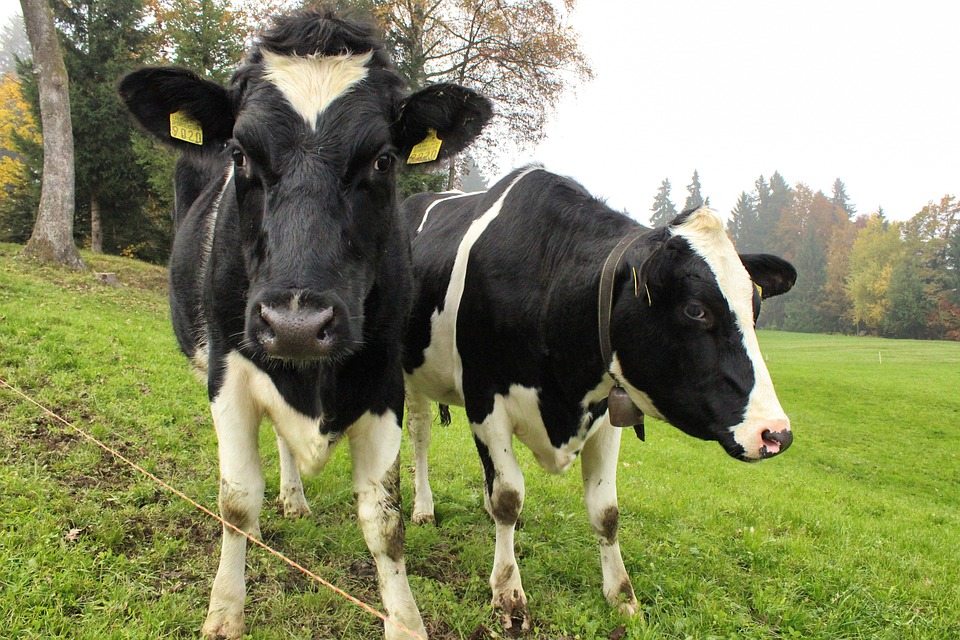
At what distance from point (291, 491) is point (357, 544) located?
2.21 ft

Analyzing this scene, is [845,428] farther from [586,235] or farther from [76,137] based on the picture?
[76,137]

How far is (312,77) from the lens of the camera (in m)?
2.57

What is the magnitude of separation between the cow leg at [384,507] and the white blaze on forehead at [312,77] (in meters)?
1.40

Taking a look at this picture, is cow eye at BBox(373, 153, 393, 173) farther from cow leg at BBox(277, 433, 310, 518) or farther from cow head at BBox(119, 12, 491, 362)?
cow leg at BBox(277, 433, 310, 518)

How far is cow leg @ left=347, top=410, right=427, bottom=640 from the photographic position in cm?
297

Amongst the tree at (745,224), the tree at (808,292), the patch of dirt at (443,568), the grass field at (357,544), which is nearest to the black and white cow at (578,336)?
the patch of dirt at (443,568)

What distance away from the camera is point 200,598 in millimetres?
3084

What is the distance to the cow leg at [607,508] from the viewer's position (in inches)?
144

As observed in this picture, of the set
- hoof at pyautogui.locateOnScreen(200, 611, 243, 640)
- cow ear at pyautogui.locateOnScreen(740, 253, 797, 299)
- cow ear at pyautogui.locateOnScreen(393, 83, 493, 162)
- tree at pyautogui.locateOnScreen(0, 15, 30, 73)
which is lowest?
hoof at pyautogui.locateOnScreen(200, 611, 243, 640)

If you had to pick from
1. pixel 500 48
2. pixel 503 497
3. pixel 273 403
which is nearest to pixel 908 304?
pixel 500 48

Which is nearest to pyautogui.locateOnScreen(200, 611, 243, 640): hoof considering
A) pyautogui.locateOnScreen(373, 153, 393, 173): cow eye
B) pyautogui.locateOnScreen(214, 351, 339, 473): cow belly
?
pyautogui.locateOnScreen(214, 351, 339, 473): cow belly

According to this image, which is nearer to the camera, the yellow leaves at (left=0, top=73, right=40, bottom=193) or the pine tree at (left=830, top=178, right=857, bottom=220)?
the yellow leaves at (left=0, top=73, right=40, bottom=193)

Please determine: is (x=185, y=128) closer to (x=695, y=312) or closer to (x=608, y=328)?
(x=608, y=328)

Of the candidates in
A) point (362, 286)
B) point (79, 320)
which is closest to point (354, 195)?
point (362, 286)
